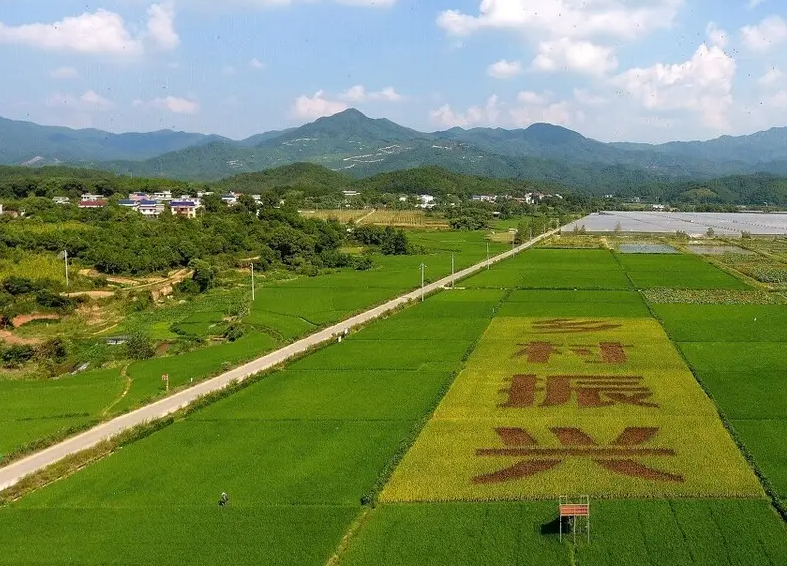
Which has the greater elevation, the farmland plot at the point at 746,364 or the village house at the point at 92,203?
the village house at the point at 92,203

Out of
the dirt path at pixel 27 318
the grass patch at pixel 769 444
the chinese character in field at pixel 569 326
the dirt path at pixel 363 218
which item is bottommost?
the dirt path at pixel 27 318

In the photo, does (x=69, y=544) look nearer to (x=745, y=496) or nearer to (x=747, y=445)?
(x=745, y=496)

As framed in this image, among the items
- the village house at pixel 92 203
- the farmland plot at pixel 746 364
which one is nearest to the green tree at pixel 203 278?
the farmland plot at pixel 746 364

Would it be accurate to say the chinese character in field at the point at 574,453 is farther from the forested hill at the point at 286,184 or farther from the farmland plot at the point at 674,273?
the forested hill at the point at 286,184

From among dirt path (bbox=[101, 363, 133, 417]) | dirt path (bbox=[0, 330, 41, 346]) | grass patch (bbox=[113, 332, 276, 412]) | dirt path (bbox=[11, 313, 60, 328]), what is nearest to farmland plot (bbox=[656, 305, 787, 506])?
grass patch (bbox=[113, 332, 276, 412])

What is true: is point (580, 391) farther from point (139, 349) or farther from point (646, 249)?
point (646, 249)
